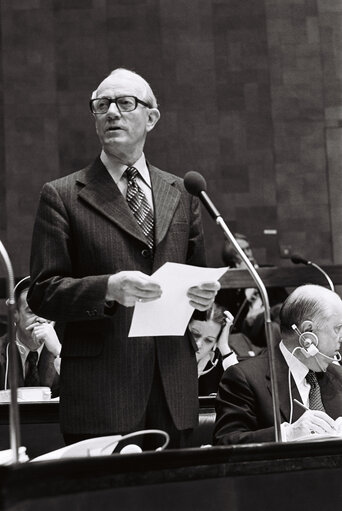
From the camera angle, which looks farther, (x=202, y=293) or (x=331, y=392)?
(x=331, y=392)

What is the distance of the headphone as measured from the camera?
126 inches

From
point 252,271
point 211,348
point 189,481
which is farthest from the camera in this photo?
point 211,348

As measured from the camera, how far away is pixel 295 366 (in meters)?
3.31

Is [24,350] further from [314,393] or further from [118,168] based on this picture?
[118,168]

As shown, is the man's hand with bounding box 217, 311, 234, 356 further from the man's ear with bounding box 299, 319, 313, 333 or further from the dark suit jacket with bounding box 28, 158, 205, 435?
the dark suit jacket with bounding box 28, 158, 205, 435

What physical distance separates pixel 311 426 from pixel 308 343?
526 millimetres

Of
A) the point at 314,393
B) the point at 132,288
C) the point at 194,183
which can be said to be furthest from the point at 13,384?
the point at 314,393

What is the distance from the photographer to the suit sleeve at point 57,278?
8.45 feet

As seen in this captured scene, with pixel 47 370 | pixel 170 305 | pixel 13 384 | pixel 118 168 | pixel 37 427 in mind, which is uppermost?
pixel 118 168

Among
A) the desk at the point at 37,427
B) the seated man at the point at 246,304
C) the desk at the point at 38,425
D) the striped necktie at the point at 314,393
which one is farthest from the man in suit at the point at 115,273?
the seated man at the point at 246,304

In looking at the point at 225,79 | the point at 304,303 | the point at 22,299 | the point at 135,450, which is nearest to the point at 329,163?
the point at 225,79

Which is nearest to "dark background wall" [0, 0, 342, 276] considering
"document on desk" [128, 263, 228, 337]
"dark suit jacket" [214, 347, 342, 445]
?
"dark suit jacket" [214, 347, 342, 445]

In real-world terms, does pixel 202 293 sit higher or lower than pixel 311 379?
higher

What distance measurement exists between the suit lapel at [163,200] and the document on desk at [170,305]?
27 cm
